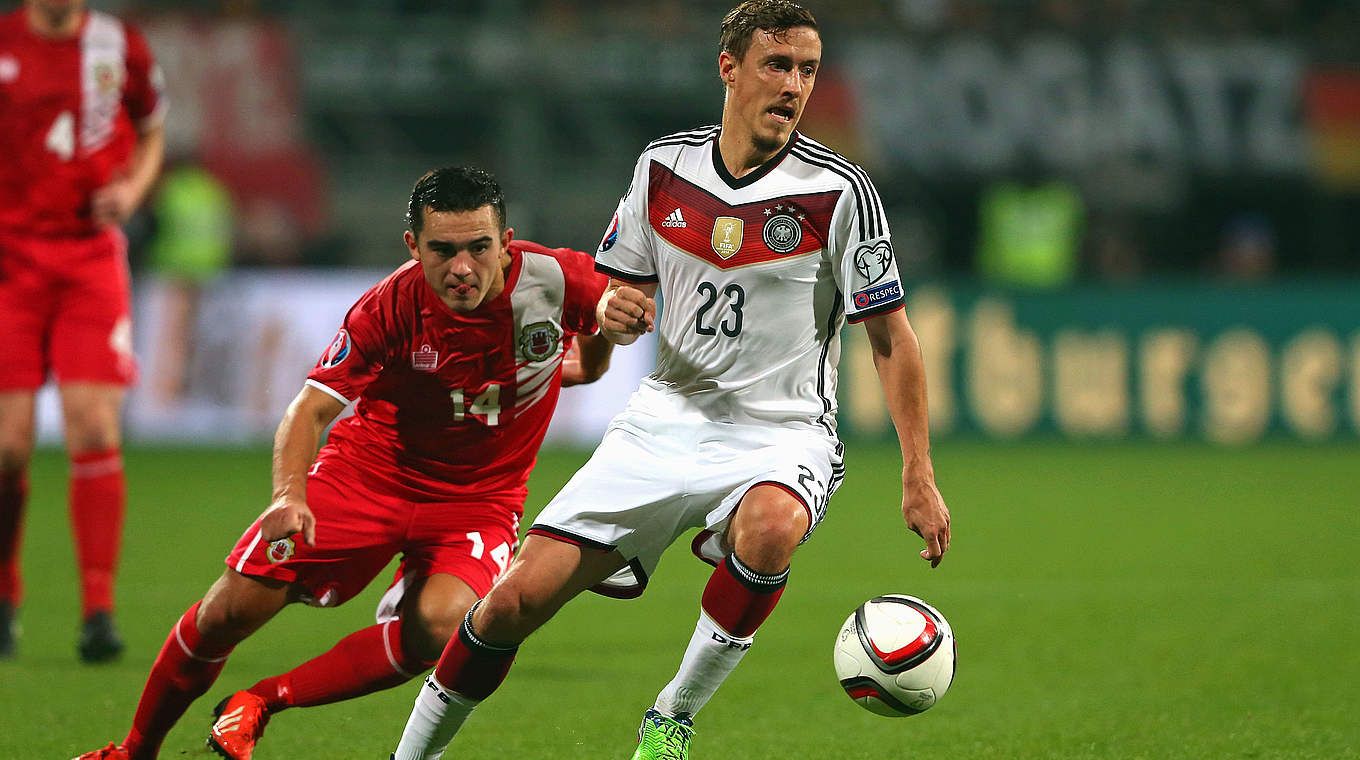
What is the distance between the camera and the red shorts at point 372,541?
436cm

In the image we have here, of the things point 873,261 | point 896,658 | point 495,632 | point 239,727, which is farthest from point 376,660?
point 873,261

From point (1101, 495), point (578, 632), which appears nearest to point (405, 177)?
point (1101, 495)

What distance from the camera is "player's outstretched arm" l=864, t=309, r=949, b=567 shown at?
152 inches

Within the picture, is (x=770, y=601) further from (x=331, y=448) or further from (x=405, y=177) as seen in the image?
(x=405, y=177)

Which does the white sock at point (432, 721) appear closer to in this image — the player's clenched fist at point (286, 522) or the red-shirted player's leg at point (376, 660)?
the red-shirted player's leg at point (376, 660)

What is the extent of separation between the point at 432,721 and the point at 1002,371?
1063 cm

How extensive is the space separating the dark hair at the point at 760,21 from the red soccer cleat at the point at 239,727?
85.7 inches

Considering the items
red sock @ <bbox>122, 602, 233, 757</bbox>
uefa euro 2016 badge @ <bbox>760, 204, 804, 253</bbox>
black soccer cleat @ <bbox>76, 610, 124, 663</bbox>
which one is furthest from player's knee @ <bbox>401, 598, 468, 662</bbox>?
black soccer cleat @ <bbox>76, 610, 124, 663</bbox>

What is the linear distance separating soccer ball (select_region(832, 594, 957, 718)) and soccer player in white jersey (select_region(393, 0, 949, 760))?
0.79ft

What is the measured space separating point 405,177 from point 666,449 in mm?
14683

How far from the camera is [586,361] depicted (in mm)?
4680

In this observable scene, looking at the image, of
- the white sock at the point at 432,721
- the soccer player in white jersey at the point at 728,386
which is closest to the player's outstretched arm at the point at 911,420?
the soccer player in white jersey at the point at 728,386

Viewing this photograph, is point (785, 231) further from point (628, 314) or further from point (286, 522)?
point (286, 522)

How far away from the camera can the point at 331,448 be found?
4.73m
